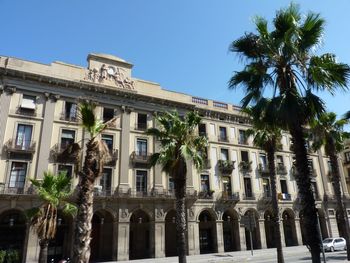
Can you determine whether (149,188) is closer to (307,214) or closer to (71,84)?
(71,84)

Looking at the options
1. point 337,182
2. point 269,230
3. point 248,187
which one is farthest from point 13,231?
point 269,230

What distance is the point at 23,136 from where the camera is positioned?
28078mm

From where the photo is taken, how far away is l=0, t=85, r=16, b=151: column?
88.7 feet

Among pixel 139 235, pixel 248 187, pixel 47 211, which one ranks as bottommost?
pixel 139 235

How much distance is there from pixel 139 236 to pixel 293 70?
25765mm

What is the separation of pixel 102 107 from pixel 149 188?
998 cm

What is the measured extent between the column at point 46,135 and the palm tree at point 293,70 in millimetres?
21498

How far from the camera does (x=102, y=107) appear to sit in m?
32.2

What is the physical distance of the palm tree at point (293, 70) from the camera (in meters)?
10.6

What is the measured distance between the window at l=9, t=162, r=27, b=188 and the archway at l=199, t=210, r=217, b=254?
64.4 feet

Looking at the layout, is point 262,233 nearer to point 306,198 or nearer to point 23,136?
point 23,136

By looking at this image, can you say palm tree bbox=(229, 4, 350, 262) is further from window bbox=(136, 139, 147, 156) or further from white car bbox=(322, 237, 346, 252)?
white car bbox=(322, 237, 346, 252)

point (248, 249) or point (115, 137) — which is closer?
point (115, 137)

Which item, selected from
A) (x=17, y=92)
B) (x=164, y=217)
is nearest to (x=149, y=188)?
(x=164, y=217)
